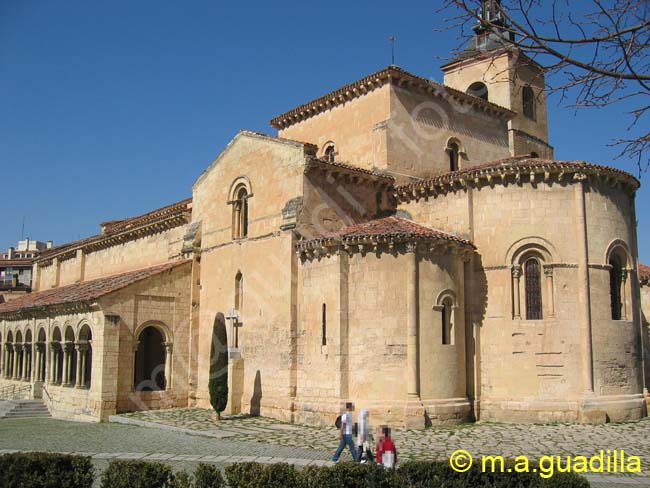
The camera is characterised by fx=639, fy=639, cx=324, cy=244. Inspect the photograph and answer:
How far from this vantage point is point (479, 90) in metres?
29.2

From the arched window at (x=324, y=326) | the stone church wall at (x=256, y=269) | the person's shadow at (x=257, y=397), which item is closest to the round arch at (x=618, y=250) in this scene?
the arched window at (x=324, y=326)

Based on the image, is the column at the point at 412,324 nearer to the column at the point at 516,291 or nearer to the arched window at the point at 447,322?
the arched window at the point at 447,322

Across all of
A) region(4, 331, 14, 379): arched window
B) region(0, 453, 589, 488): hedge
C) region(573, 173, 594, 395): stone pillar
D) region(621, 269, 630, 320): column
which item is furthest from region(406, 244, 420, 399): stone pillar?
region(4, 331, 14, 379): arched window

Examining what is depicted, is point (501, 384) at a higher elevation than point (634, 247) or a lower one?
lower

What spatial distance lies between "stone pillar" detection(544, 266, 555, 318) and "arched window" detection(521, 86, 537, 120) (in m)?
12.4

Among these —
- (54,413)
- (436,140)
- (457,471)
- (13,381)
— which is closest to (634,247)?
(436,140)

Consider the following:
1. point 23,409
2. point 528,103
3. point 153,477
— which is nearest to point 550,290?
point 153,477

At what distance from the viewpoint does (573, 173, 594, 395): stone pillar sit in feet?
58.2

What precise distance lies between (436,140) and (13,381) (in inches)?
822

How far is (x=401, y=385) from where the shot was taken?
55.8 ft

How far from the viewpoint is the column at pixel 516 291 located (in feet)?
60.6

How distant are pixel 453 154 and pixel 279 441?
1395 centimetres

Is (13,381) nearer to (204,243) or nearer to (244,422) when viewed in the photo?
(204,243)

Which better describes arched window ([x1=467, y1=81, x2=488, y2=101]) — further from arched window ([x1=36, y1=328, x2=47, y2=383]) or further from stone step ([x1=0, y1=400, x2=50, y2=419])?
stone step ([x1=0, y1=400, x2=50, y2=419])
